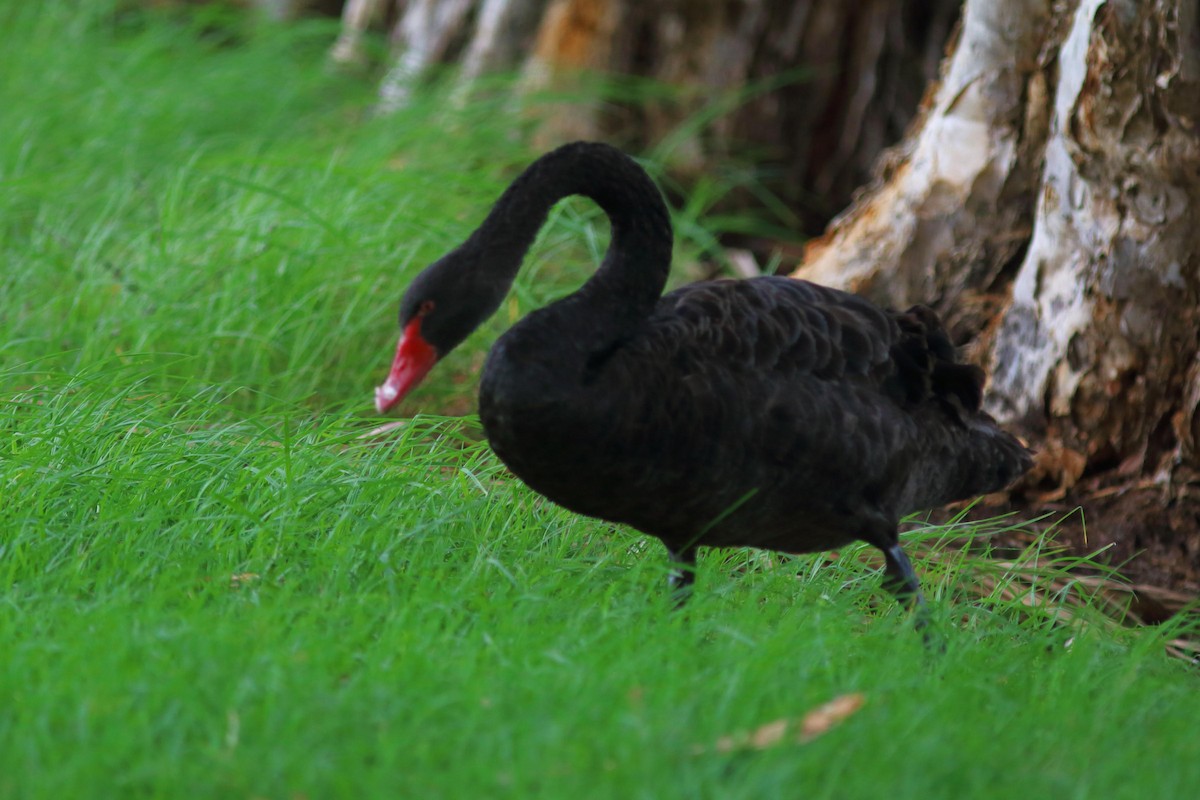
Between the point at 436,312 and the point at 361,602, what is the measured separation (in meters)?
0.63

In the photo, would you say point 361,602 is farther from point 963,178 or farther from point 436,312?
point 963,178

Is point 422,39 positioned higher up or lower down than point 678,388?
lower down

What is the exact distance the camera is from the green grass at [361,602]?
2.49 m

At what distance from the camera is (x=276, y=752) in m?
2.43

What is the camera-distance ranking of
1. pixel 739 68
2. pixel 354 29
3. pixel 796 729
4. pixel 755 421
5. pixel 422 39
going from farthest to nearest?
pixel 354 29
pixel 422 39
pixel 739 68
pixel 755 421
pixel 796 729

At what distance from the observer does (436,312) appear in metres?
3.04

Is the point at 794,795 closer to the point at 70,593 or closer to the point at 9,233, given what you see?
the point at 70,593

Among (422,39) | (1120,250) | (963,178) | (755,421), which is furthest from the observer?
(422,39)

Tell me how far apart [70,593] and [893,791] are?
1.82m

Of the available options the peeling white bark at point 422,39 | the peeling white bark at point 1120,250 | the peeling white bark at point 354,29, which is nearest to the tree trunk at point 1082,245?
the peeling white bark at point 1120,250

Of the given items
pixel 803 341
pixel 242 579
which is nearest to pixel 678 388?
pixel 803 341

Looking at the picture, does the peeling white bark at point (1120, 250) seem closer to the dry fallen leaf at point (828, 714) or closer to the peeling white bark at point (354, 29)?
the dry fallen leaf at point (828, 714)

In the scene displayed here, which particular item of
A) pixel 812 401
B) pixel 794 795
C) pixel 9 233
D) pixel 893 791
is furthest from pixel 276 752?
pixel 9 233

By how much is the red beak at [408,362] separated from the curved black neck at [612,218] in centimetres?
22
